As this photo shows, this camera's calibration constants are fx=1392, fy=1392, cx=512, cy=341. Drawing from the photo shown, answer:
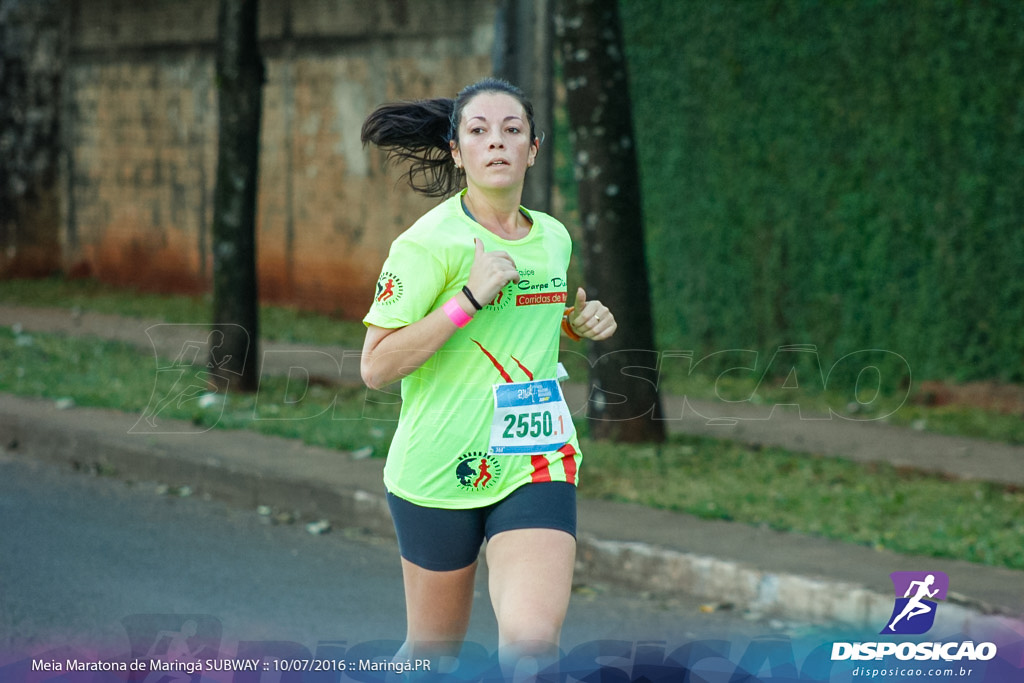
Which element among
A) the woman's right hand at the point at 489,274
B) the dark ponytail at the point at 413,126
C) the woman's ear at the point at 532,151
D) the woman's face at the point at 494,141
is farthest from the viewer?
Result: the dark ponytail at the point at 413,126

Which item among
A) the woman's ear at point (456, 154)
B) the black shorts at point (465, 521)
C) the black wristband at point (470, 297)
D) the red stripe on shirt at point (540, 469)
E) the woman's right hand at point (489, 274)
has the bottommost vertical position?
the black shorts at point (465, 521)

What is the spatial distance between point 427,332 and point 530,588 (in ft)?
2.32

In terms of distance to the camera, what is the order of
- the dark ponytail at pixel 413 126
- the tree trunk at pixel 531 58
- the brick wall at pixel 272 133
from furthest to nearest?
the brick wall at pixel 272 133 → the tree trunk at pixel 531 58 → the dark ponytail at pixel 413 126

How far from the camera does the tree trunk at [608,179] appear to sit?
8.77 meters

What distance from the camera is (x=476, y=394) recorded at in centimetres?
373

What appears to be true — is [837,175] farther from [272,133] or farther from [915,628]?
[272,133]

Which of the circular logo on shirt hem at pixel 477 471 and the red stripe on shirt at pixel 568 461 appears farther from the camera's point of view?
the red stripe on shirt at pixel 568 461

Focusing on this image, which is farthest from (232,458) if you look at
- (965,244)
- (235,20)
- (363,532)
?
(965,244)

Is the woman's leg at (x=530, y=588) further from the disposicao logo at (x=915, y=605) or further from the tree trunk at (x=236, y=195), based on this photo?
the tree trunk at (x=236, y=195)

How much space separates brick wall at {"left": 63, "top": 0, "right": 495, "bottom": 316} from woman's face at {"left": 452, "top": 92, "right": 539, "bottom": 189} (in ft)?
33.6

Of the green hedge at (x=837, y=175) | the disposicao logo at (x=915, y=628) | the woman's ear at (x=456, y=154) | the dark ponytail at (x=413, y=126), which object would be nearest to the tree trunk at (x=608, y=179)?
the green hedge at (x=837, y=175)

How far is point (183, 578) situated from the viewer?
6309 millimetres

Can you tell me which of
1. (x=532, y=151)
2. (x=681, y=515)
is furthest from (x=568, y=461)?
(x=681, y=515)

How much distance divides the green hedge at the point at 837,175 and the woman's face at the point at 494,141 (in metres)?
7.30
